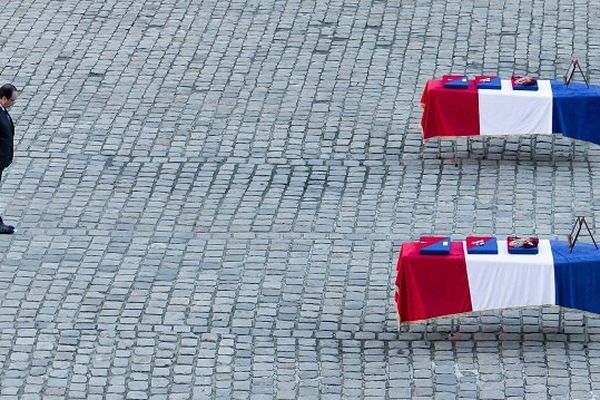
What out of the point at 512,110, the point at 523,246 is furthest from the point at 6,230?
the point at 512,110

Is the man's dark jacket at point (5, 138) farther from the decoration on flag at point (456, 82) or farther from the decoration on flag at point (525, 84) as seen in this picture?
the decoration on flag at point (525, 84)

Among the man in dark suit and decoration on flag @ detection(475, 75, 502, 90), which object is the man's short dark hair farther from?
decoration on flag @ detection(475, 75, 502, 90)

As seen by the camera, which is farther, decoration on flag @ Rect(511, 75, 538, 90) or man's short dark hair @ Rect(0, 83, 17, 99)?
decoration on flag @ Rect(511, 75, 538, 90)

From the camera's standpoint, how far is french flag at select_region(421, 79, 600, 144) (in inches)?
615

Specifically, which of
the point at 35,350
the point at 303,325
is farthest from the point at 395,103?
the point at 35,350

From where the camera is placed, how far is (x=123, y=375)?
476 inches

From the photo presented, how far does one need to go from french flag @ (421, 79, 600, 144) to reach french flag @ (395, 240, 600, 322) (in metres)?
3.47

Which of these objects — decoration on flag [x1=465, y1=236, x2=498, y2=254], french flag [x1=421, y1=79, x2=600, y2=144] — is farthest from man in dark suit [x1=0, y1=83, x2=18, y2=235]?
decoration on flag [x1=465, y1=236, x2=498, y2=254]

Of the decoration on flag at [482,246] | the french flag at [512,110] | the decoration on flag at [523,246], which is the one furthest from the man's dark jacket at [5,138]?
the decoration on flag at [523,246]

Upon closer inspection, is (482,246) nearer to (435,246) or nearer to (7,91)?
(435,246)

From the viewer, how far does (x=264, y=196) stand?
15344 millimetres

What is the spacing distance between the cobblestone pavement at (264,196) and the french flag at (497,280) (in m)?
0.39

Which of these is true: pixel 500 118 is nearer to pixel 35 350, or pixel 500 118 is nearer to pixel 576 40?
pixel 576 40

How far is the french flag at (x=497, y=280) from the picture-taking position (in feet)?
40.2
